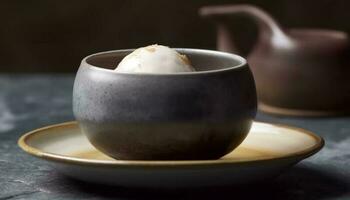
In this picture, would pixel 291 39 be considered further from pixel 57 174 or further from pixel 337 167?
pixel 57 174

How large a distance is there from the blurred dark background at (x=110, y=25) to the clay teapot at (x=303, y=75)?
0.39m

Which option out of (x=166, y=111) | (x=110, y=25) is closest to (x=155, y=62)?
(x=166, y=111)

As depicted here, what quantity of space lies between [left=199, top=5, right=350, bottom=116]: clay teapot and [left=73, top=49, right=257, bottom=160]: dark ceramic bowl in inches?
15.5

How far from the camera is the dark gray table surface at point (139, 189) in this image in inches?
27.4

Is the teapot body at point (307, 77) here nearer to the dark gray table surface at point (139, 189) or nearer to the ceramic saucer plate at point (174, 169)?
the dark gray table surface at point (139, 189)

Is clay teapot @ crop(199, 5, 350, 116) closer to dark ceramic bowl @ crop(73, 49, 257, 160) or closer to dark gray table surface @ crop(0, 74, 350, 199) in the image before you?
dark gray table surface @ crop(0, 74, 350, 199)

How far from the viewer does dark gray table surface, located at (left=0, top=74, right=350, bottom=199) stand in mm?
696

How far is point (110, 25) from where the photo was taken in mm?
1581

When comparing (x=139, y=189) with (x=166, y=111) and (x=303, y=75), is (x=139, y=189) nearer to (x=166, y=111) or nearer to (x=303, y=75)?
(x=166, y=111)

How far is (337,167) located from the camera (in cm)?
81

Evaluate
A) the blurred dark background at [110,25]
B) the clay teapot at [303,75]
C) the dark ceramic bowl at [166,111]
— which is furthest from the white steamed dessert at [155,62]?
the blurred dark background at [110,25]

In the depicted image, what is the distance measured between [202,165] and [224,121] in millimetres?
62

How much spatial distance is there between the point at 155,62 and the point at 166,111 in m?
0.06

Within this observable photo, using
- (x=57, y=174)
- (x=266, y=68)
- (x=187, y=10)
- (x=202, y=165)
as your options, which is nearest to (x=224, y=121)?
(x=202, y=165)
